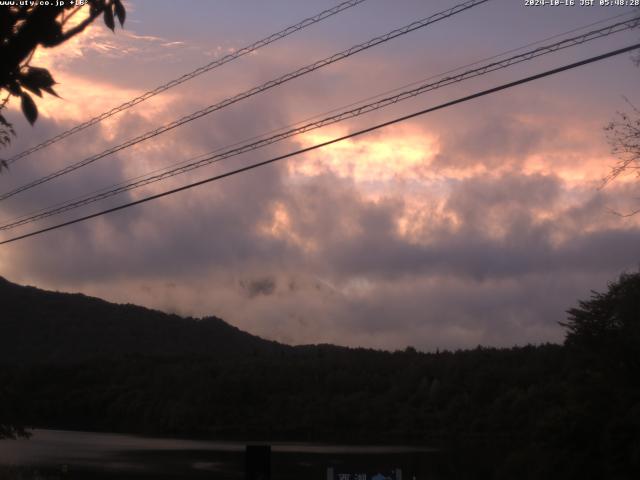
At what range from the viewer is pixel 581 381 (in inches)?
1161

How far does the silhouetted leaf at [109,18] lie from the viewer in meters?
5.24

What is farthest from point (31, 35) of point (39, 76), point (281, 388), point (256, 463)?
point (281, 388)

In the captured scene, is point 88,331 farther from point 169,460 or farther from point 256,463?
point 256,463

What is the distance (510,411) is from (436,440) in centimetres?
723

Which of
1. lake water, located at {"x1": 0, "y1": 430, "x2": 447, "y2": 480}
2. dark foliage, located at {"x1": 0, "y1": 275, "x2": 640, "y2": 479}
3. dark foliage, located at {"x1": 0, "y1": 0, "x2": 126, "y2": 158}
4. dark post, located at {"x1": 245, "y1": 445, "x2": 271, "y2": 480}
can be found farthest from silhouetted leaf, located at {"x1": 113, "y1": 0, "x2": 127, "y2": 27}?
dark foliage, located at {"x1": 0, "y1": 275, "x2": 640, "y2": 479}

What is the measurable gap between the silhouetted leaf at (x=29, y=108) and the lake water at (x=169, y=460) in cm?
2530

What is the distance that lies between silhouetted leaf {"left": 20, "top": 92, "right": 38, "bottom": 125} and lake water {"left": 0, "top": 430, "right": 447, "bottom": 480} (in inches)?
996

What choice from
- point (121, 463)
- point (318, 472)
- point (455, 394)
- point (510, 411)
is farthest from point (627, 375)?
point (455, 394)

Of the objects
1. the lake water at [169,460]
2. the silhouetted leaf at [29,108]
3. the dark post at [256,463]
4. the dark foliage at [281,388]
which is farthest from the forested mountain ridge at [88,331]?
the silhouetted leaf at [29,108]

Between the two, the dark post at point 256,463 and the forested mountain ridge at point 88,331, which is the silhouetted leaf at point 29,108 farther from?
the forested mountain ridge at point 88,331

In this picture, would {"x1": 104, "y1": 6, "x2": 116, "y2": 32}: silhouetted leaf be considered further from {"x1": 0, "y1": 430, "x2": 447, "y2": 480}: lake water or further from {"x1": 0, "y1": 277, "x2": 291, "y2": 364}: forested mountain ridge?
{"x1": 0, "y1": 277, "x2": 291, "y2": 364}: forested mountain ridge

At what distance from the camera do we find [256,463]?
6.71 m

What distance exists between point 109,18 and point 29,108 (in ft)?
2.61

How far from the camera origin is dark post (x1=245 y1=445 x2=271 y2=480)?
6695 mm
